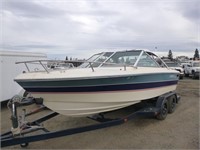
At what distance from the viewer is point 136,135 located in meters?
4.57

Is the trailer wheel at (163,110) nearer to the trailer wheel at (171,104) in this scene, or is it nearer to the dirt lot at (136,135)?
the dirt lot at (136,135)

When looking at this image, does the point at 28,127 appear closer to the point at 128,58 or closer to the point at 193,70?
the point at 128,58

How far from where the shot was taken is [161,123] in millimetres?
5219

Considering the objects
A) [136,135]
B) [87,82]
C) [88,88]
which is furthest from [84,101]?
[136,135]

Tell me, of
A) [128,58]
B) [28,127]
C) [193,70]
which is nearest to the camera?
[28,127]

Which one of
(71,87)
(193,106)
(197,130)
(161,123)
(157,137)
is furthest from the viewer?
(193,106)

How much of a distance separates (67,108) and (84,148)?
2.62 feet

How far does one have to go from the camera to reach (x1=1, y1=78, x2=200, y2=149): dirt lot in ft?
13.4

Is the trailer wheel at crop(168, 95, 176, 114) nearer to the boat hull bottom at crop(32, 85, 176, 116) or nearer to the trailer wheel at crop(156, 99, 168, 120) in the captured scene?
the trailer wheel at crop(156, 99, 168, 120)

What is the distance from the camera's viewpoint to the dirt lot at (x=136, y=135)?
409 cm

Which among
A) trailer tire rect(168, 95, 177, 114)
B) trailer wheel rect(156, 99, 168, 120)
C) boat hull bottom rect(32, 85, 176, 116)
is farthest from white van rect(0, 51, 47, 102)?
trailer tire rect(168, 95, 177, 114)

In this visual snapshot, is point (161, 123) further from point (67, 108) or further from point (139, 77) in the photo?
point (67, 108)

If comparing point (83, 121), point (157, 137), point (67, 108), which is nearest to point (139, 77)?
point (157, 137)

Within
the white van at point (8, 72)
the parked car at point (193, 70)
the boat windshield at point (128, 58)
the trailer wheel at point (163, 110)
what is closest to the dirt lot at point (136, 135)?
the trailer wheel at point (163, 110)
